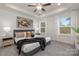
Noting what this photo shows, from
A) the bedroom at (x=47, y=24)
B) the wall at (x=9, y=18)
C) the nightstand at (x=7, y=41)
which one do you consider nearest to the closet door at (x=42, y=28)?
the bedroom at (x=47, y=24)

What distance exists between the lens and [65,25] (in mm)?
2105

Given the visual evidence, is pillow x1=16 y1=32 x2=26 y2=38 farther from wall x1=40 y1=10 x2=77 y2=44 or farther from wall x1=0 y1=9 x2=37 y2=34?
wall x1=40 y1=10 x2=77 y2=44

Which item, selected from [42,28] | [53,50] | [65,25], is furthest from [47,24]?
[53,50]

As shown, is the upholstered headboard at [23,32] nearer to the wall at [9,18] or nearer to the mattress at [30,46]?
the wall at [9,18]

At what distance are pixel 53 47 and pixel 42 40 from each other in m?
0.34

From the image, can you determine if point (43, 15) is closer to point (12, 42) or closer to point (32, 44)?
point (32, 44)

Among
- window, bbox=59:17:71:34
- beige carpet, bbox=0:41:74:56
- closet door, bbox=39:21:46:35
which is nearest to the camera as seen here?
beige carpet, bbox=0:41:74:56

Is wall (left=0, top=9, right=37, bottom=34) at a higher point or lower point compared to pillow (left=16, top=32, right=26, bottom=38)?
higher

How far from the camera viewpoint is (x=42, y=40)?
227cm

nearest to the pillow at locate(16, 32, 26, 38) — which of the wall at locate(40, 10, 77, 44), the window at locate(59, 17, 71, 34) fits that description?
the wall at locate(40, 10, 77, 44)

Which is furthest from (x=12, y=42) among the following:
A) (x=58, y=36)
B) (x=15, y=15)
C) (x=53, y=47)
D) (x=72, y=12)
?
(x=72, y=12)

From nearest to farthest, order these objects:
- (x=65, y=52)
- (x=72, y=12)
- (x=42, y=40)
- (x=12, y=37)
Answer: (x=65, y=52) → (x=72, y=12) → (x=12, y=37) → (x=42, y=40)

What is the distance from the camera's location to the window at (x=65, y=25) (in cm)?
205

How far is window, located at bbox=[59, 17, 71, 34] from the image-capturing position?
6.72ft
